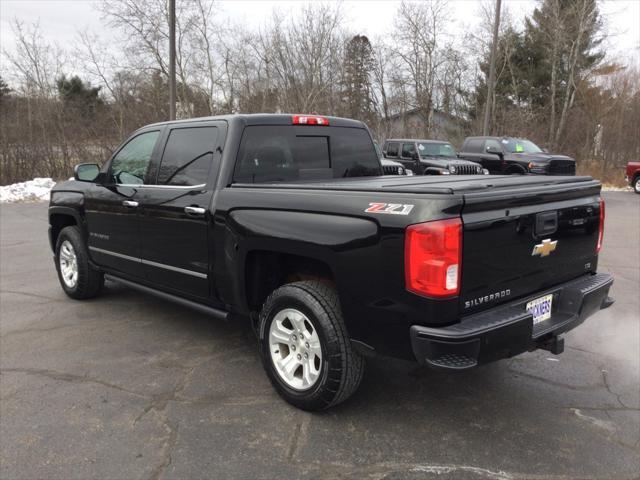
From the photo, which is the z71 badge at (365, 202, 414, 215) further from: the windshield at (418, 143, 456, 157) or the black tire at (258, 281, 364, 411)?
the windshield at (418, 143, 456, 157)

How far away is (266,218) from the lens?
10.8 feet

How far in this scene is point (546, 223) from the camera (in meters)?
2.97

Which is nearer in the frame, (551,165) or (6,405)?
(6,405)

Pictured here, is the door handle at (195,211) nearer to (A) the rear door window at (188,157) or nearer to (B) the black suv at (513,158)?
(A) the rear door window at (188,157)

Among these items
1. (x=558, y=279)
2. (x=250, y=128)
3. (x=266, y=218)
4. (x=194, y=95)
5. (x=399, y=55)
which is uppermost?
(x=399, y=55)

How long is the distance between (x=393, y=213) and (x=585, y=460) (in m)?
1.67

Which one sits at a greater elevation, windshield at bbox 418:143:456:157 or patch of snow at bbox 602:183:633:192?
windshield at bbox 418:143:456:157

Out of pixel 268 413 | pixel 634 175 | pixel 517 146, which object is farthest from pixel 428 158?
pixel 268 413

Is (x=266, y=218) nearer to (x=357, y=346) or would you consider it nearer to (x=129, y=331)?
(x=357, y=346)

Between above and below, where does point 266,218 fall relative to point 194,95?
below

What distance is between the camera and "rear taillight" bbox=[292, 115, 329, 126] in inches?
163

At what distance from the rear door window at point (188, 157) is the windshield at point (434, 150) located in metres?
12.2

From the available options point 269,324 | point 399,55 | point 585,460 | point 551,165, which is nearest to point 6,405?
point 269,324

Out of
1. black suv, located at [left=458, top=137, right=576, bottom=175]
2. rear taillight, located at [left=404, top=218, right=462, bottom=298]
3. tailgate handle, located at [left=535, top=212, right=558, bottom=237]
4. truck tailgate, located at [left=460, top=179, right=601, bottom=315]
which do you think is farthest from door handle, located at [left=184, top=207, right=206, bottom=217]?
black suv, located at [left=458, top=137, right=576, bottom=175]
